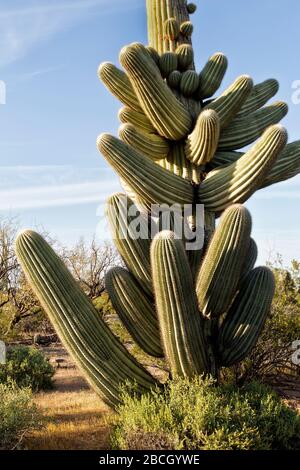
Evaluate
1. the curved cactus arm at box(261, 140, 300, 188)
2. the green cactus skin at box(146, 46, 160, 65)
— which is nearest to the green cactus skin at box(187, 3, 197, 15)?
the green cactus skin at box(146, 46, 160, 65)

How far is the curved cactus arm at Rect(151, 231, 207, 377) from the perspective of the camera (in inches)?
154

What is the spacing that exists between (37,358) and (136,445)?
618 centimetres

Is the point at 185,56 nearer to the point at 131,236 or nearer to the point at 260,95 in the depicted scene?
the point at 260,95

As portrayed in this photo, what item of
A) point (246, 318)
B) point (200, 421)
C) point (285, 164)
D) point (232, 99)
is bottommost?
point (200, 421)

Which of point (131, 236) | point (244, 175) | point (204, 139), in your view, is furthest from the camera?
point (204, 139)

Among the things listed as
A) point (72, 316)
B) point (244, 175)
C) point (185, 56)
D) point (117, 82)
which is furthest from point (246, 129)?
point (72, 316)

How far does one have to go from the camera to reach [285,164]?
5117 mm

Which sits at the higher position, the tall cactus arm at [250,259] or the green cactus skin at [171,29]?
the green cactus skin at [171,29]

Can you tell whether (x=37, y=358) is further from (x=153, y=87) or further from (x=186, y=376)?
(x=153, y=87)

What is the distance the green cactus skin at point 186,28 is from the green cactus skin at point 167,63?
0.40 metres

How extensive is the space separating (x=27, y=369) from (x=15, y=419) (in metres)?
4.33

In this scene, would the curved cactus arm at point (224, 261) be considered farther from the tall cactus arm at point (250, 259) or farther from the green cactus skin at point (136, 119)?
the green cactus skin at point (136, 119)

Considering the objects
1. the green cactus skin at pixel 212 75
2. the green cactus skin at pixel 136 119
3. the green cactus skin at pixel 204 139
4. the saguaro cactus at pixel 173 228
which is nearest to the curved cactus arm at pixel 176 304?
the saguaro cactus at pixel 173 228

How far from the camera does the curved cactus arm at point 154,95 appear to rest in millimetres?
4582
